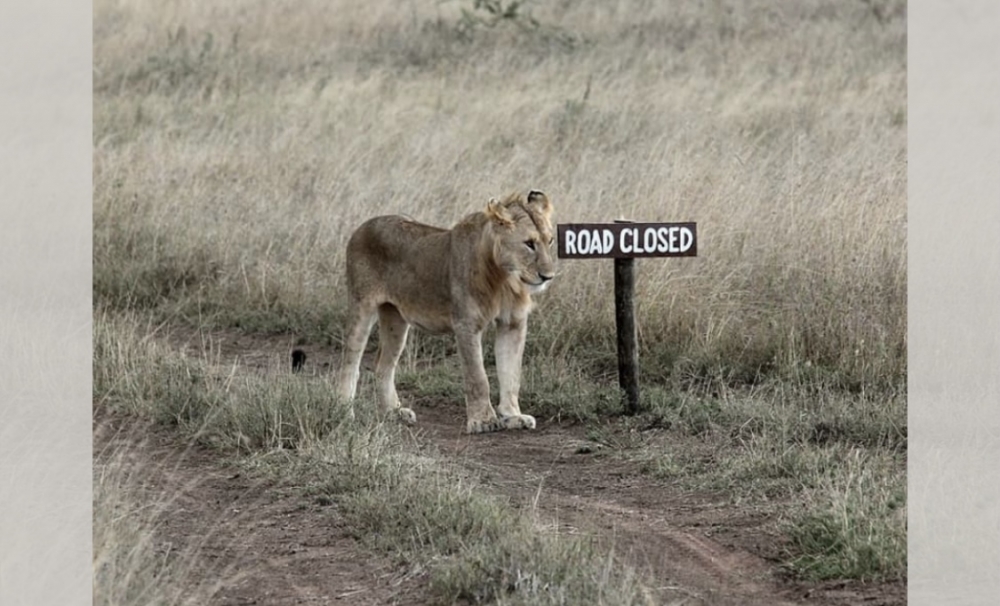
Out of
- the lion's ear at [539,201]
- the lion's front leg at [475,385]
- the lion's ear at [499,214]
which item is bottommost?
the lion's front leg at [475,385]

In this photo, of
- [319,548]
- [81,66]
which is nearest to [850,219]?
[319,548]

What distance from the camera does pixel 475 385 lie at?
8398 mm

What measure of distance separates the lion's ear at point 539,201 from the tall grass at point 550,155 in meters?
1.45

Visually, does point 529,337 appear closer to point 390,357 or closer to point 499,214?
point 390,357

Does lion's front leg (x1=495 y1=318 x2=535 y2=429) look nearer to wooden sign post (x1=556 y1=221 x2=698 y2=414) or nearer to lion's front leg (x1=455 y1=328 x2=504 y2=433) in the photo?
lion's front leg (x1=455 y1=328 x2=504 y2=433)

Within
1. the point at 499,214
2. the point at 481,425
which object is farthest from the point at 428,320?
the point at 499,214

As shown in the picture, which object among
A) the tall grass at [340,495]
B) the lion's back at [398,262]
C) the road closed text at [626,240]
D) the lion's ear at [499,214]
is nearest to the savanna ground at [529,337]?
the tall grass at [340,495]

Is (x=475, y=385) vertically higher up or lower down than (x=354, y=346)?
lower down

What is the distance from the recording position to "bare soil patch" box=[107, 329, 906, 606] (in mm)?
5844

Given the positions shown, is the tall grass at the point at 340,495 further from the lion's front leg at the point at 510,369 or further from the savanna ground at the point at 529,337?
the lion's front leg at the point at 510,369

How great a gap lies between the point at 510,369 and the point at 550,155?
223 inches

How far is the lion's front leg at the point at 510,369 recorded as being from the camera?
27.7 ft

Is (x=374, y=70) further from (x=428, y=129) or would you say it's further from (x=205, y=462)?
(x=205, y=462)

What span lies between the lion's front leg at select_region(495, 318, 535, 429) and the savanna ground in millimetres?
114
